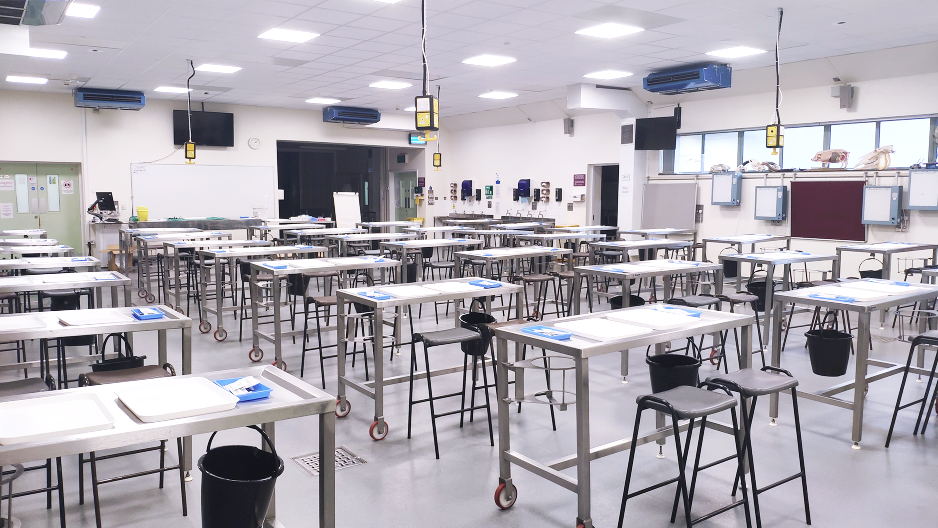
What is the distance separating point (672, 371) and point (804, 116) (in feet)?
26.9

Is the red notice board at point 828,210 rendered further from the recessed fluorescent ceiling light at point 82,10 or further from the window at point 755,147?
the recessed fluorescent ceiling light at point 82,10

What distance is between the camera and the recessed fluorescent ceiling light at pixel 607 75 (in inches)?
390

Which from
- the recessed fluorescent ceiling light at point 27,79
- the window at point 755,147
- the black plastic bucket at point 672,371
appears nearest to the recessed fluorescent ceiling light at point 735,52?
the window at point 755,147

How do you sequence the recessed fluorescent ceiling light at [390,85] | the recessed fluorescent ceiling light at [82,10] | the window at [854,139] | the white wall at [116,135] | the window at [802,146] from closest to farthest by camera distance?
1. the recessed fluorescent ceiling light at [82,10]
2. the window at [854,139]
3. the window at [802,146]
4. the recessed fluorescent ceiling light at [390,85]
5. the white wall at [116,135]

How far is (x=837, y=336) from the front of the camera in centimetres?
391

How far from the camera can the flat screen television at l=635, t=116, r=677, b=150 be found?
11367mm

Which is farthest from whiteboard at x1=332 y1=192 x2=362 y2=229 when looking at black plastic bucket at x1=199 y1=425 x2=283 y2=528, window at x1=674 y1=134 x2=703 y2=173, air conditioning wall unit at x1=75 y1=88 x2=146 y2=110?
black plastic bucket at x1=199 y1=425 x2=283 y2=528

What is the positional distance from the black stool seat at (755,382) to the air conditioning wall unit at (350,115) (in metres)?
11.9

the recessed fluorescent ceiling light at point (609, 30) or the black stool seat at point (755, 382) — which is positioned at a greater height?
the recessed fluorescent ceiling light at point (609, 30)

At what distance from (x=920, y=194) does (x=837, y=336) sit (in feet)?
18.5

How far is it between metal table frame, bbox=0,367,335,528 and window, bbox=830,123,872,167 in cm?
935

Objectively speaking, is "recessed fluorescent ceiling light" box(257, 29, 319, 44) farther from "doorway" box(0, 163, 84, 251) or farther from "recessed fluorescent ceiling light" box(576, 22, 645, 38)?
"doorway" box(0, 163, 84, 251)

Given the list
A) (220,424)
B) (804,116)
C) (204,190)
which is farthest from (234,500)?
(204,190)

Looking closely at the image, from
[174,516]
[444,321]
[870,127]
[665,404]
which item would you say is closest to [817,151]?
[870,127]
